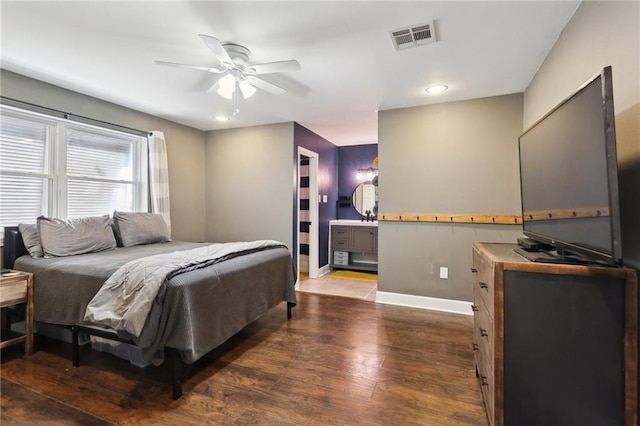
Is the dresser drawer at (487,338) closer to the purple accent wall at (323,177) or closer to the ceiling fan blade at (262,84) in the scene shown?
the ceiling fan blade at (262,84)

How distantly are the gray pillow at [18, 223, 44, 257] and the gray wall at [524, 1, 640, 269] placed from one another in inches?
153

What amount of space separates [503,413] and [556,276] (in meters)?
0.63

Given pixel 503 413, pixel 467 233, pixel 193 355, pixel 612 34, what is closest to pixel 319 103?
pixel 467 233

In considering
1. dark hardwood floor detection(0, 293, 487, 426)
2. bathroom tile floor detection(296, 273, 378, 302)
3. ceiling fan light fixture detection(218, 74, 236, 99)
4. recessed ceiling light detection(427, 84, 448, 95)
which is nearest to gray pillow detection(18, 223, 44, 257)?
dark hardwood floor detection(0, 293, 487, 426)

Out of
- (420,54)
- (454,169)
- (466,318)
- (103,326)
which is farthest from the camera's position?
(454,169)

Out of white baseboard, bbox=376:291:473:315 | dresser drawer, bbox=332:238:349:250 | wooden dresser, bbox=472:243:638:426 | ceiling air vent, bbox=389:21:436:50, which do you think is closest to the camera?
wooden dresser, bbox=472:243:638:426

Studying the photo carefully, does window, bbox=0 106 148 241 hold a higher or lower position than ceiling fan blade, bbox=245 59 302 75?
lower

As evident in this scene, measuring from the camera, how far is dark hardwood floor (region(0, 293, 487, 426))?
162 centimetres

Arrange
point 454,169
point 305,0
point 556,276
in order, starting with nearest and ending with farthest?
point 556,276, point 305,0, point 454,169

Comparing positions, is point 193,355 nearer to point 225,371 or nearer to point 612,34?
point 225,371

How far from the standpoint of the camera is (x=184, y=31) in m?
1.99

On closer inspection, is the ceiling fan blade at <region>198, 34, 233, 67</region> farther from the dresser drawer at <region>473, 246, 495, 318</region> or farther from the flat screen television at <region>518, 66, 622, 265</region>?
the dresser drawer at <region>473, 246, 495, 318</region>

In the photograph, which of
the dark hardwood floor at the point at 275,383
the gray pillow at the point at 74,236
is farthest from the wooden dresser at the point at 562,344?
the gray pillow at the point at 74,236

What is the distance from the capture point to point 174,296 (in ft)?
5.81
